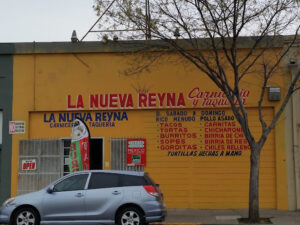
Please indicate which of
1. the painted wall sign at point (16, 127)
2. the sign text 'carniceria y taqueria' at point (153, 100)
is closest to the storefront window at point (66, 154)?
the sign text 'carniceria y taqueria' at point (153, 100)

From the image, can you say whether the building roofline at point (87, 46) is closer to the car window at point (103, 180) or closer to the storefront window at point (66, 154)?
the storefront window at point (66, 154)

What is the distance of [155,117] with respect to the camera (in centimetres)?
1576

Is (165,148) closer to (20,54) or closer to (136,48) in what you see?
(136,48)

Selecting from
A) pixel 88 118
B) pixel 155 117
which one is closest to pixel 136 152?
pixel 155 117

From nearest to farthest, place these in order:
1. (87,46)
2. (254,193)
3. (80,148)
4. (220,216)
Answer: (254,193)
(220,216)
(80,148)
(87,46)

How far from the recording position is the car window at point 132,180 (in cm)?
1126

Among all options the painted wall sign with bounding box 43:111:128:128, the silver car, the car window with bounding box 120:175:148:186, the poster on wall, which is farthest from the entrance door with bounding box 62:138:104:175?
the car window with bounding box 120:175:148:186

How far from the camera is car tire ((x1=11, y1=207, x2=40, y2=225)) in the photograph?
1111 cm

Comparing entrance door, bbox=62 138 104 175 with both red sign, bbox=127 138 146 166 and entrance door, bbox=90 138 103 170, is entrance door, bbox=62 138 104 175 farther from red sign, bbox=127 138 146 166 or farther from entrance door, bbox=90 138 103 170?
red sign, bbox=127 138 146 166

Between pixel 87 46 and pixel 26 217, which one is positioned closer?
pixel 26 217

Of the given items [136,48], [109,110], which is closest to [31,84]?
[109,110]

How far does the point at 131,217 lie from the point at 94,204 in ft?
3.25

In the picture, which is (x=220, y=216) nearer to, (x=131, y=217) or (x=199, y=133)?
(x=199, y=133)

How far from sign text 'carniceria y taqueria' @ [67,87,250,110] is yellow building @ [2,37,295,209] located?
0.12ft
